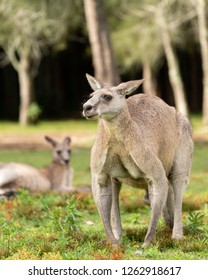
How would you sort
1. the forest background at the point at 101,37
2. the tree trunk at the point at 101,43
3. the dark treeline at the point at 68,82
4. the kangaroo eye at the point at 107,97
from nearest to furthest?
1. the kangaroo eye at the point at 107,97
2. the tree trunk at the point at 101,43
3. the forest background at the point at 101,37
4. the dark treeline at the point at 68,82

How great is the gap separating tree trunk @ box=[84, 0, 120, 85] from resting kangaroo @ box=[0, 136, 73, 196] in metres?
7.90

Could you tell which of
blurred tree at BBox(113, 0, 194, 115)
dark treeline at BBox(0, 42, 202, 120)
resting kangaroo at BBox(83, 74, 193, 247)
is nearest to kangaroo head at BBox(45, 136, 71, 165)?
resting kangaroo at BBox(83, 74, 193, 247)

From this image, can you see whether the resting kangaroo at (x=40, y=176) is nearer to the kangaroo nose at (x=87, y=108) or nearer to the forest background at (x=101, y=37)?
the kangaroo nose at (x=87, y=108)

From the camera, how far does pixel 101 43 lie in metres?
21.0

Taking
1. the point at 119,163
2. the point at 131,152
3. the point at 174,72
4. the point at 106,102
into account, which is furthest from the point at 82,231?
the point at 174,72

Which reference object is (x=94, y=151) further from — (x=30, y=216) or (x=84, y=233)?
(x=30, y=216)

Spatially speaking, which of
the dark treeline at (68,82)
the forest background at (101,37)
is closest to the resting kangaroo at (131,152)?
the forest background at (101,37)

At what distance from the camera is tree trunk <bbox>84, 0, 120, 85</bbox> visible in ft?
67.9

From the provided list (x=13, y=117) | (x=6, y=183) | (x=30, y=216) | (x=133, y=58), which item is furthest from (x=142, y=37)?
(x=30, y=216)

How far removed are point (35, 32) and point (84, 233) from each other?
67.8 ft

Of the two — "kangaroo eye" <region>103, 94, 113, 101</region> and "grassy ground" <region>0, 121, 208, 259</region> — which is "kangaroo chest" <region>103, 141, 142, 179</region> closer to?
"kangaroo eye" <region>103, 94, 113, 101</region>

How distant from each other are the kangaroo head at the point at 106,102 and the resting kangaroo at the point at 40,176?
14.1 feet

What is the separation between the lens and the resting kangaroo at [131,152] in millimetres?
7121

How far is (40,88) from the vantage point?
3738 cm
